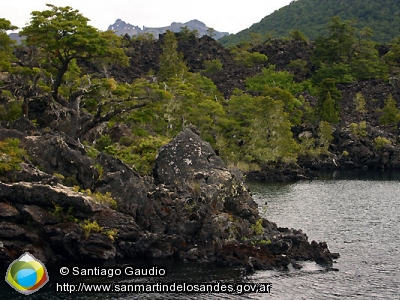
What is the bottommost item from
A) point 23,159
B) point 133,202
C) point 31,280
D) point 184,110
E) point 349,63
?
point 31,280

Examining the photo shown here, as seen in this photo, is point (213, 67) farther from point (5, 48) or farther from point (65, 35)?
point (65, 35)

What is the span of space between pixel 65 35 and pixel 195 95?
136 feet

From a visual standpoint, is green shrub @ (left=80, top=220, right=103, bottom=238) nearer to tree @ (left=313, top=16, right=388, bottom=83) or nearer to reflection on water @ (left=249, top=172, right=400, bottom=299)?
reflection on water @ (left=249, top=172, right=400, bottom=299)

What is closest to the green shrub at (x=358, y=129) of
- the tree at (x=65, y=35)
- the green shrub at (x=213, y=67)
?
the green shrub at (x=213, y=67)

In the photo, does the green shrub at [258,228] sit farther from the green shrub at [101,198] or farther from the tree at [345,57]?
the tree at [345,57]

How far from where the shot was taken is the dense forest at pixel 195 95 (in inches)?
2446

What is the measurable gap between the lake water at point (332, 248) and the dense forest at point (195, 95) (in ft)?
57.1

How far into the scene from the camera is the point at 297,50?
19438 cm

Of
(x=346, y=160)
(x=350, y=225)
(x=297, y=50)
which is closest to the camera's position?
(x=350, y=225)

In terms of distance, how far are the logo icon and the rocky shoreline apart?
3683 mm

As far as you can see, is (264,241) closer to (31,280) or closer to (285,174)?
(31,280)

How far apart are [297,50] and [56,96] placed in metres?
144

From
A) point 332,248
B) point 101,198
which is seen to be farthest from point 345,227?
point 101,198

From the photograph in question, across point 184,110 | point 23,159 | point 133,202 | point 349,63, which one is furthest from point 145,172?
point 349,63
